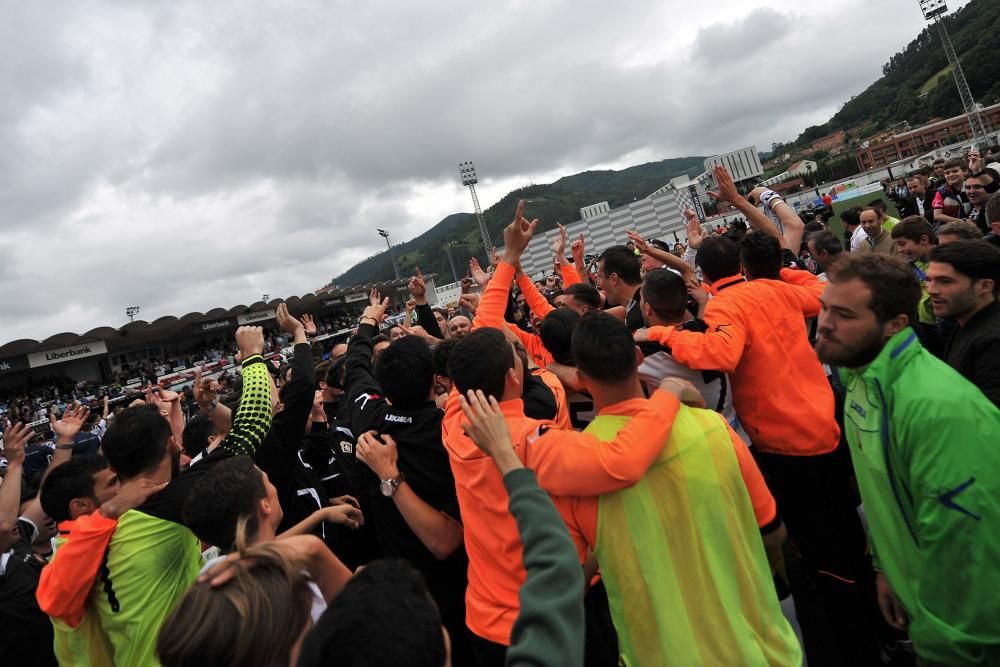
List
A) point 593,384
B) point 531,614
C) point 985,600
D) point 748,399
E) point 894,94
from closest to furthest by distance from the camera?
point 531,614
point 985,600
point 593,384
point 748,399
point 894,94

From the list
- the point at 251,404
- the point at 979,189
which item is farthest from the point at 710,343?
the point at 979,189

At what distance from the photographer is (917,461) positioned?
1.50 m

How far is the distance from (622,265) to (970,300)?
88.6 inches

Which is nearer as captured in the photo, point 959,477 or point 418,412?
point 959,477

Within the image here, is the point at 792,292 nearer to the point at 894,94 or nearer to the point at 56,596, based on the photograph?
the point at 56,596

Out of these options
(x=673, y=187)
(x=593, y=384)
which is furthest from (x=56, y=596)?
(x=673, y=187)

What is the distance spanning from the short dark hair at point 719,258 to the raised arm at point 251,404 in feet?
8.62

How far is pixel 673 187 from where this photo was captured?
166 ft

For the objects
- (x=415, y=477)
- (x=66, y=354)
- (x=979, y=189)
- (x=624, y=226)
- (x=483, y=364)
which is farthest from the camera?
(x=624, y=226)

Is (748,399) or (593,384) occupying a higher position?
(593,384)

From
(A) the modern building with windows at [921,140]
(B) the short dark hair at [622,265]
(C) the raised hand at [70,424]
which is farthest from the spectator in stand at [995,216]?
(A) the modern building with windows at [921,140]

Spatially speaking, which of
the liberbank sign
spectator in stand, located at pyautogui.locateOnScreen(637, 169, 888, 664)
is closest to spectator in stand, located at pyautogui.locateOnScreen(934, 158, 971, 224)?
spectator in stand, located at pyautogui.locateOnScreen(637, 169, 888, 664)

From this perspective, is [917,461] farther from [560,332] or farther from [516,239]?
[516,239]

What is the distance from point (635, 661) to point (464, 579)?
1005 millimetres
